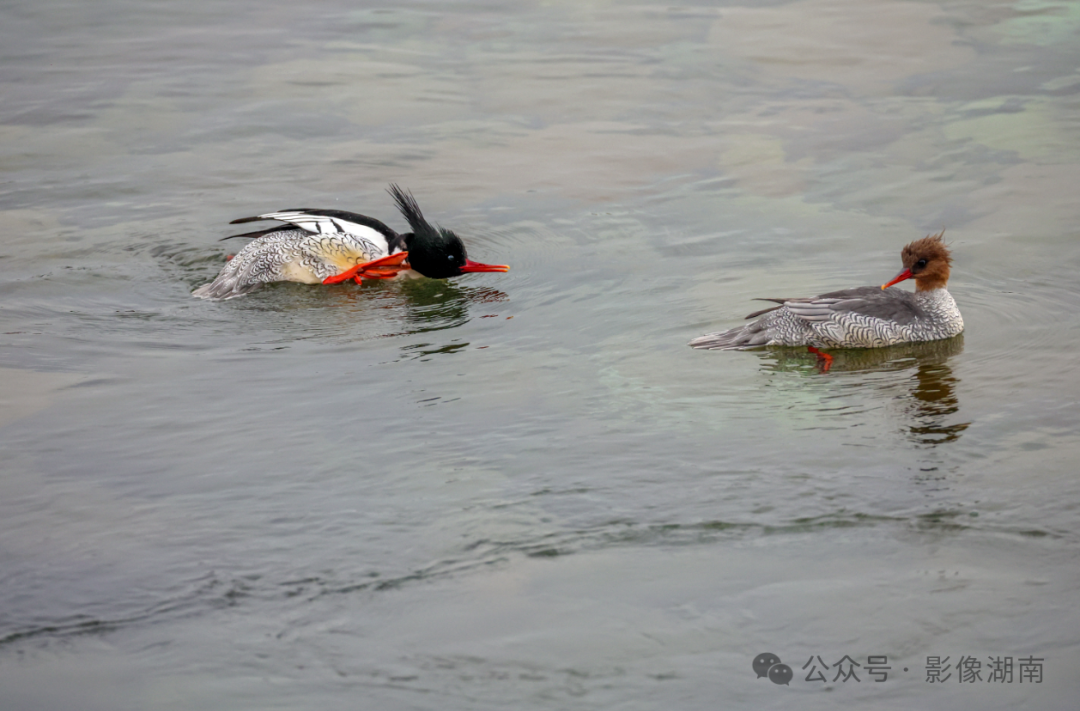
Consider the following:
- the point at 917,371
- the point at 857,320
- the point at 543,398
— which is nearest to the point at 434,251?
the point at 543,398

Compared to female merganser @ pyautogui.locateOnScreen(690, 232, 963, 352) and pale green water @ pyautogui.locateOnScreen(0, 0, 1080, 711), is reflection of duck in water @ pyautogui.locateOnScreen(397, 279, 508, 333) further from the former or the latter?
female merganser @ pyautogui.locateOnScreen(690, 232, 963, 352)

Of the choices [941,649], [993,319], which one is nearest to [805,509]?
[941,649]

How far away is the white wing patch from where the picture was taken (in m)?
8.25

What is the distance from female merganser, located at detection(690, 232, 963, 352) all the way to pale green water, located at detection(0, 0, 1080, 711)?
13cm

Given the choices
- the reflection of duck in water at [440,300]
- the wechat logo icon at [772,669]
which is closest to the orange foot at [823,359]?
the reflection of duck in water at [440,300]

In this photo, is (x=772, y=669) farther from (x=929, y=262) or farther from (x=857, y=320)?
(x=929, y=262)

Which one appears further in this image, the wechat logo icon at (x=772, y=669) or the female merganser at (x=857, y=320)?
the female merganser at (x=857, y=320)

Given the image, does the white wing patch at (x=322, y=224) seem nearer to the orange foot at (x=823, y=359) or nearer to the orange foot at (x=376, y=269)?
the orange foot at (x=376, y=269)

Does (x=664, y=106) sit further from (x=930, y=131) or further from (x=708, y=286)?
(x=708, y=286)

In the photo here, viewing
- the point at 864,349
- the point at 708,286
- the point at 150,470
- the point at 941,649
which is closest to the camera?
the point at 941,649

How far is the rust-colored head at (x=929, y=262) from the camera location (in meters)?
6.98

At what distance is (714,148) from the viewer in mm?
10617

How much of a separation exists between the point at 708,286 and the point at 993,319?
1860mm

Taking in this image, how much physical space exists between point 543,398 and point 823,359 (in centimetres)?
180
